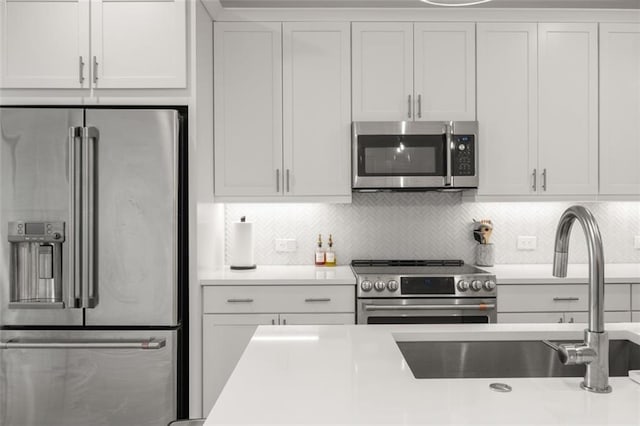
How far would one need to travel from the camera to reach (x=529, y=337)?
4.78 ft

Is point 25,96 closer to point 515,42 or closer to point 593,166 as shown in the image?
point 515,42

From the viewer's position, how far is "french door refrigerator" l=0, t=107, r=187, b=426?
91.7 inches

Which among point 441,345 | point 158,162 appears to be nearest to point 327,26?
point 158,162

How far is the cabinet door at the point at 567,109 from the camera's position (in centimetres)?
301

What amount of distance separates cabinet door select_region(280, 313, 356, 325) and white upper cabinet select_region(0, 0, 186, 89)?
1403 mm

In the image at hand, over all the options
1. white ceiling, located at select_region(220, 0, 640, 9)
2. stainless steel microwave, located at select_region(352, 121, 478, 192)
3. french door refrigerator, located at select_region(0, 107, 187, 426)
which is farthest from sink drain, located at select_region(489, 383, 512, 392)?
white ceiling, located at select_region(220, 0, 640, 9)

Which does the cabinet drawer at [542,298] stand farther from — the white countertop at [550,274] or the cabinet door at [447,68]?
the cabinet door at [447,68]

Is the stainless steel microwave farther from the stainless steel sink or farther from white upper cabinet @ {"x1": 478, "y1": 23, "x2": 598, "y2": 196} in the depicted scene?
the stainless steel sink

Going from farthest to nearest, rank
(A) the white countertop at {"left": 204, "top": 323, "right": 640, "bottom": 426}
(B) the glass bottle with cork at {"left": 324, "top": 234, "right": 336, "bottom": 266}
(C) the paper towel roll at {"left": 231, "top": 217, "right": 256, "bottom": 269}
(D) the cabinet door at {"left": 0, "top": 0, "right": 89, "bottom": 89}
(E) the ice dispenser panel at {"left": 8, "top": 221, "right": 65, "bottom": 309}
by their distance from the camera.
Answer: (B) the glass bottle with cork at {"left": 324, "top": 234, "right": 336, "bottom": 266} → (C) the paper towel roll at {"left": 231, "top": 217, "right": 256, "bottom": 269} → (D) the cabinet door at {"left": 0, "top": 0, "right": 89, "bottom": 89} → (E) the ice dispenser panel at {"left": 8, "top": 221, "right": 65, "bottom": 309} → (A) the white countertop at {"left": 204, "top": 323, "right": 640, "bottom": 426}

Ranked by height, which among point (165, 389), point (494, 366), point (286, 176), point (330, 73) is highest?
point (330, 73)

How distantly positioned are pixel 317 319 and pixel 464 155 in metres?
1.33

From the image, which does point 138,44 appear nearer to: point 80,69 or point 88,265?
point 80,69

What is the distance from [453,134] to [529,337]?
172 cm

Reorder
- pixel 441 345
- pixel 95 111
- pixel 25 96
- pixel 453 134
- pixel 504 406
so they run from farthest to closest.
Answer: pixel 453 134 → pixel 25 96 → pixel 95 111 → pixel 441 345 → pixel 504 406
